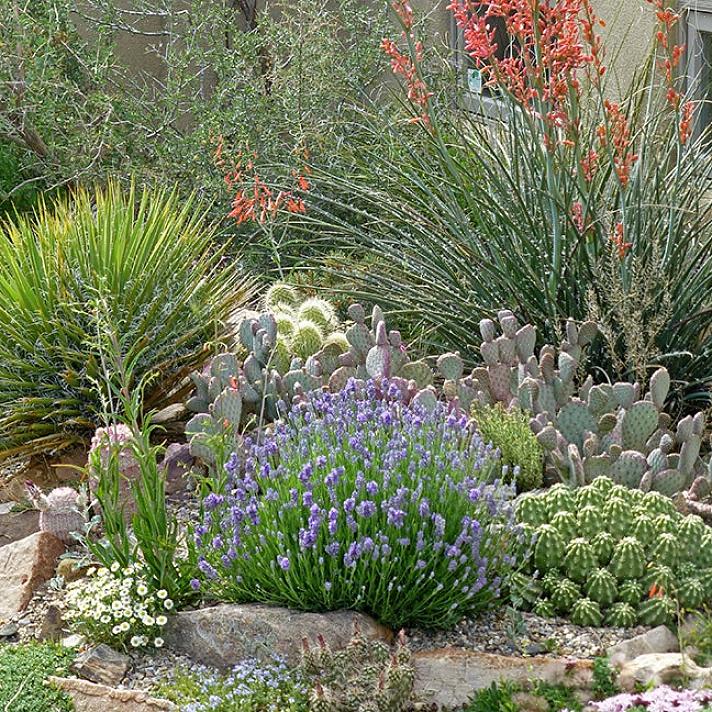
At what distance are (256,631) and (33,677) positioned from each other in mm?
681

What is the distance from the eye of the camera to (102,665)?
381 cm


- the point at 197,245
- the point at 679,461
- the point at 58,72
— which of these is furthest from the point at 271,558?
the point at 58,72

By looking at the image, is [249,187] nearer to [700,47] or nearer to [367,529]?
[700,47]

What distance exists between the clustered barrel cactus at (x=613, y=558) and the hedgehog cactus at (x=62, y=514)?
1.59 meters

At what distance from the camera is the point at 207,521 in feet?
12.9

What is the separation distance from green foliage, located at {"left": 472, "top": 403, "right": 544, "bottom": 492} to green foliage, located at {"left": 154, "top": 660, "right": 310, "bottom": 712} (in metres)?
1.20

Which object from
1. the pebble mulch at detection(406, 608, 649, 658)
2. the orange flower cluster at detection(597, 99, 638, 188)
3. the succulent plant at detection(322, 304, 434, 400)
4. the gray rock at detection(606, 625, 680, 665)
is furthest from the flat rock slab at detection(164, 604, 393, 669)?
the orange flower cluster at detection(597, 99, 638, 188)

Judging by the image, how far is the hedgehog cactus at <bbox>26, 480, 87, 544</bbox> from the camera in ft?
14.6

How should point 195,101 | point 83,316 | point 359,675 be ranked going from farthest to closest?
1. point 195,101
2. point 83,316
3. point 359,675

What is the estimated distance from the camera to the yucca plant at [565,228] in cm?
486

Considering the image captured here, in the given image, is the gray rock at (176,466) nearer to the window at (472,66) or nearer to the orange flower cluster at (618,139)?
the orange flower cluster at (618,139)

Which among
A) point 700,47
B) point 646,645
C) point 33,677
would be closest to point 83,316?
point 33,677

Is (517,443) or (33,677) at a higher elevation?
(517,443)

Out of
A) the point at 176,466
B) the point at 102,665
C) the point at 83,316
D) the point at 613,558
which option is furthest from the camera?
the point at 83,316
